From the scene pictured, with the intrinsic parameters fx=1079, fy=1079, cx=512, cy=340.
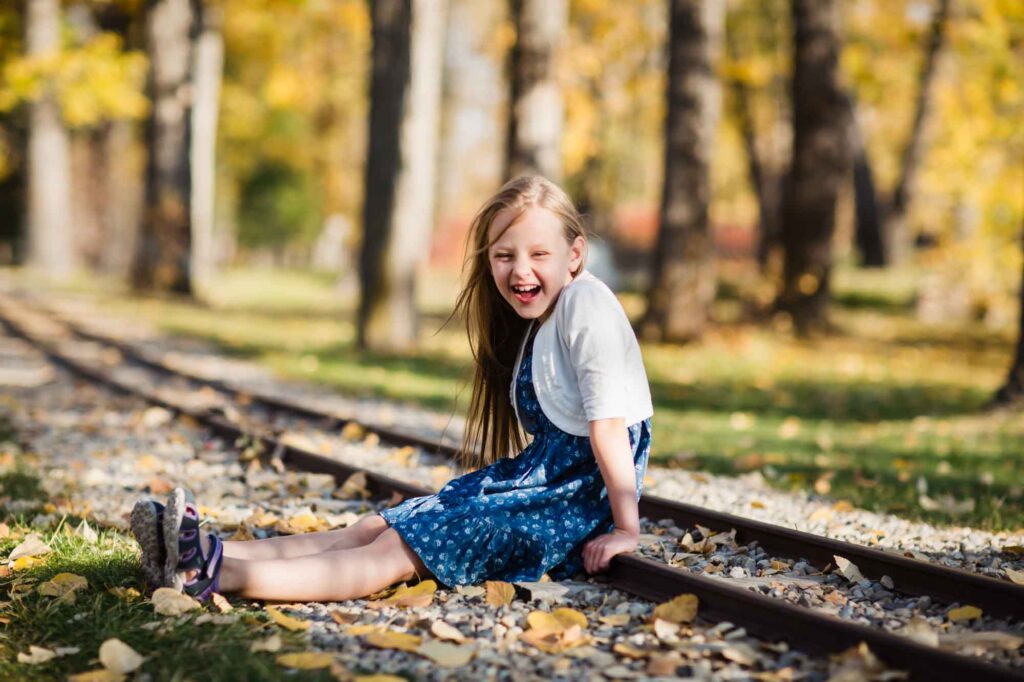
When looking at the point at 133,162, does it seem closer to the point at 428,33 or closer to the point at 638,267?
the point at 638,267

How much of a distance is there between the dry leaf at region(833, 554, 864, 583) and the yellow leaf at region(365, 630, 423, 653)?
1595 millimetres

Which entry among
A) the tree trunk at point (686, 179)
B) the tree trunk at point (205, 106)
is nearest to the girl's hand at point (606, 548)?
the tree trunk at point (686, 179)

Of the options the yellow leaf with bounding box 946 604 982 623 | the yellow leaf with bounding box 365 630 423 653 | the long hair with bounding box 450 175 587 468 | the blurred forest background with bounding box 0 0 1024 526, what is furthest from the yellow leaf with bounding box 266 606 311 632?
the blurred forest background with bounding box 0 0 1024 526

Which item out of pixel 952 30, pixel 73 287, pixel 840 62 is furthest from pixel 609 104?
pixel 73 287

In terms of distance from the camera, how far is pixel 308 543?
3910mm

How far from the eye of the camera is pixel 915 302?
63.3 ft

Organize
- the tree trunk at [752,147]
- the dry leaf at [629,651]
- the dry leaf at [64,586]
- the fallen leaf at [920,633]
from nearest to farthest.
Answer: the fallen leaf at [920,633] < the dry leaf at [629,651] < the dry leaf at [64,586] < the tree trunk at [752,147]

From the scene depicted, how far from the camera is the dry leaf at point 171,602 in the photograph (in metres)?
3.47

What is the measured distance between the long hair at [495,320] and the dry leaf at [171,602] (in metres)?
1.29

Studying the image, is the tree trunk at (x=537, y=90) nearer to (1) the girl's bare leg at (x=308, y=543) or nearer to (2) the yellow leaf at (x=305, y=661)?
(1) the girl's bare leg at (x=308, y=543)

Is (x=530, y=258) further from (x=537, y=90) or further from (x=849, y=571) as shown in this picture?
(x=537, y=90)

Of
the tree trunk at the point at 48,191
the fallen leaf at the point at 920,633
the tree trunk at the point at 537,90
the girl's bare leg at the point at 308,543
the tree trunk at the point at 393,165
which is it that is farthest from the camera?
the tree trunk at the point at 48,191

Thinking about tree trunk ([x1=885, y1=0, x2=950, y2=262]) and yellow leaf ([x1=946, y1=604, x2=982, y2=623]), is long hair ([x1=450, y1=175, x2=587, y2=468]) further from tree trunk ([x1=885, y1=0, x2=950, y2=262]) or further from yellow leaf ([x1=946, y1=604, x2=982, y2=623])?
tree trunk ([x1=885, y1=0, x2=950, y2=262])

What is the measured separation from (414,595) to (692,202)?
11.7 metres
